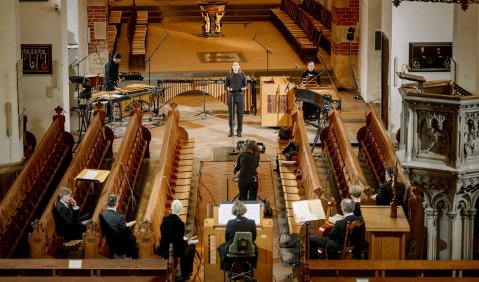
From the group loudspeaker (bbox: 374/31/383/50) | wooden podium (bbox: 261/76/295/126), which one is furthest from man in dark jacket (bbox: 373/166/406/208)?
loudspeaker (bbox: 374/31/383/50)

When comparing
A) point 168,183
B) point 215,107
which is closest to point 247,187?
point 168,183

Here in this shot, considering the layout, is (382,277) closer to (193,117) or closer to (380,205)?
(380,205)

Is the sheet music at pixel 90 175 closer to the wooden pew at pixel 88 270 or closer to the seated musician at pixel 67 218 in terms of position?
the seated musician at pixel 67 218

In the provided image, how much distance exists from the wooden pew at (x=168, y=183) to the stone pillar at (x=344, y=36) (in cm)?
643

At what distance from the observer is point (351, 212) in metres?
13.0

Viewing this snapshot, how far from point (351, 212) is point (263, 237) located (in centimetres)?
105

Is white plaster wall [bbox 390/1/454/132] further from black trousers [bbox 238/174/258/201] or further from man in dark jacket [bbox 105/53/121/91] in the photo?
man in dark jacket [bbox 105/53/121/91]

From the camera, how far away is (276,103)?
68.6ft

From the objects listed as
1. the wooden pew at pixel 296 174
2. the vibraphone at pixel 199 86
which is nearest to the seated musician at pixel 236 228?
the wooden pew at pixel 296 174

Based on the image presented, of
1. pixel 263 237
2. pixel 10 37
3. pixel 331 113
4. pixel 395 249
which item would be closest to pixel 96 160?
pixel 10 37

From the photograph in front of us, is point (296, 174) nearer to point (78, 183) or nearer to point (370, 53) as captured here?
point (78, 183)

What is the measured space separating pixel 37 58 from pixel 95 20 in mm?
5930

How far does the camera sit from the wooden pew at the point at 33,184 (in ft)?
46.2

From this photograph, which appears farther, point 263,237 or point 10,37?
point 10,37
